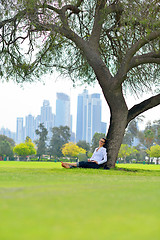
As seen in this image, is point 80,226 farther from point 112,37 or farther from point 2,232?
point 112,37

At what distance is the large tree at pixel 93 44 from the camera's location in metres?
14.3

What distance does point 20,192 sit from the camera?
15.8 ft

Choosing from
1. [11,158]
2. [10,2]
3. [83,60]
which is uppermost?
[10,2]

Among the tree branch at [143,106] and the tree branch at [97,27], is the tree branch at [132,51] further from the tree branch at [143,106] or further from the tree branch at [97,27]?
the tree branch at [97,27]

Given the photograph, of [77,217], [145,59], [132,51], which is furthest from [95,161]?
[77,217]

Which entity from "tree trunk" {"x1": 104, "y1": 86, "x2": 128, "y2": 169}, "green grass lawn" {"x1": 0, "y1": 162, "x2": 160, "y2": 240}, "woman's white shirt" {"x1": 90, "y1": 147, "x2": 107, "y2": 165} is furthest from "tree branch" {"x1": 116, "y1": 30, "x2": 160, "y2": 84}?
"green grass lawn" {"x1": 0, "y1": 162, "x2": 160, "y2": 240}

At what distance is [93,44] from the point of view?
1577 cm

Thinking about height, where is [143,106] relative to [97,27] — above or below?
below

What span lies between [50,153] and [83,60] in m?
87.9

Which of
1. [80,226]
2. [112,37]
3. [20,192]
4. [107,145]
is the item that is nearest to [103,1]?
[112,37]

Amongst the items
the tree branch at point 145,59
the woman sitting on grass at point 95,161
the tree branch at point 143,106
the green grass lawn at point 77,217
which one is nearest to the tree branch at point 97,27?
the tree branch at point 145,59

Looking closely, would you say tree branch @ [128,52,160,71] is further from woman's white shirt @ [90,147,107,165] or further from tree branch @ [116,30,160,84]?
woman's white shirt @ [90,147,107,165]

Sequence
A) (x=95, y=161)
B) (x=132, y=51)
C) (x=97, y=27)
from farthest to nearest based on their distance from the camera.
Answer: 1. (x=97, y=27)
2. (x=132, y=51)
3. (x=95, y=161)

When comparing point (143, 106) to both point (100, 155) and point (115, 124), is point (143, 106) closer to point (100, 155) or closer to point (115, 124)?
point (115, 124)
